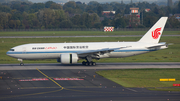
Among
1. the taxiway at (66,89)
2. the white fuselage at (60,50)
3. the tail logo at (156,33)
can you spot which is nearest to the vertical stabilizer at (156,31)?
the tail logo at (156,33)

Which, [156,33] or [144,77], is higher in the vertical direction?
[156,33]

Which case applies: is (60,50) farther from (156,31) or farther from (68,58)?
(156,31)

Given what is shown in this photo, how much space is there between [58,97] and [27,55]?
20286mm

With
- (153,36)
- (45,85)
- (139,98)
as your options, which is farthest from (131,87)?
(153,36)

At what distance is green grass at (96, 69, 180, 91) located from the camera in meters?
27.1

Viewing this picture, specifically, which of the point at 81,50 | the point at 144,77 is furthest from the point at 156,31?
the point at 144,77

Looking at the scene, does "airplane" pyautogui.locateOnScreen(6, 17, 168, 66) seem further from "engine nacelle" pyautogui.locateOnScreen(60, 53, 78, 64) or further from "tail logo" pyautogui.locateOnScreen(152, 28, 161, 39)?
"tail logo" pyautogui.locateOnScreen(152, 28, 161, 39)

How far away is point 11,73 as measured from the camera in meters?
34.8

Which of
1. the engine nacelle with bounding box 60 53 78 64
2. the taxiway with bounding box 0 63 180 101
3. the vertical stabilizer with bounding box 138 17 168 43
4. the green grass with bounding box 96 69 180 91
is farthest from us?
the vertical stabilizer with bounding box 138 17 168 43

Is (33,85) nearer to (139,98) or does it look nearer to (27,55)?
(139,98)

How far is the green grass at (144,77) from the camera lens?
2712 centimetres

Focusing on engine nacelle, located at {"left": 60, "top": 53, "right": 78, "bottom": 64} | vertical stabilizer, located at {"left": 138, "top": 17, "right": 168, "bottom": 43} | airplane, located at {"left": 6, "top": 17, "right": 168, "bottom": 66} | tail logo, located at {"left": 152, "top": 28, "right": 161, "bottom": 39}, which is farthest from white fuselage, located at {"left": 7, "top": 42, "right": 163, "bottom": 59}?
tail logo, located at {"left": 152, "top": 28, "right": 161, "bottom": 39}

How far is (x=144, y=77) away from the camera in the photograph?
3147 centimetres

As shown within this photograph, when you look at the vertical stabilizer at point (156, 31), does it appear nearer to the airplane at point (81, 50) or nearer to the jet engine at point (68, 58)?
the airplane at point (81, 50)
